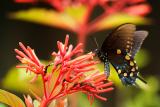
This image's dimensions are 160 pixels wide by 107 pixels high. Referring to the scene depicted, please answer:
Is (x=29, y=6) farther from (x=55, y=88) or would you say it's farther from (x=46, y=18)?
(x=55, y=88)

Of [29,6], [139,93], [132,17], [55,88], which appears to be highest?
[29,6]

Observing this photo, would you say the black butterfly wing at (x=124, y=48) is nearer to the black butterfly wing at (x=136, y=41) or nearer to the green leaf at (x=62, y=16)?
the black butterfly wing at (x=136, y=41)

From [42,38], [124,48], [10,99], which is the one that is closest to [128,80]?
[124,48]

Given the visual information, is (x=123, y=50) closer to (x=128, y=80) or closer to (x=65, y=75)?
(x=128, y=80)

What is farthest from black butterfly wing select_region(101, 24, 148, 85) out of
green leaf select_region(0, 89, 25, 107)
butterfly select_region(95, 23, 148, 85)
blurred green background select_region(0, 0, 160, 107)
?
blurred green background select_region(0, 0, 160, 107)

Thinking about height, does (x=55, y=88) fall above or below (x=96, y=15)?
Result: below

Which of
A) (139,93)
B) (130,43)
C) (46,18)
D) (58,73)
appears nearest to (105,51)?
(130,43)

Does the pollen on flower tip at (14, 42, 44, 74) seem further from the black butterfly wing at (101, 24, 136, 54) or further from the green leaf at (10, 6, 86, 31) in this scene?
the green leaf at (10, 6, 86, 31)
